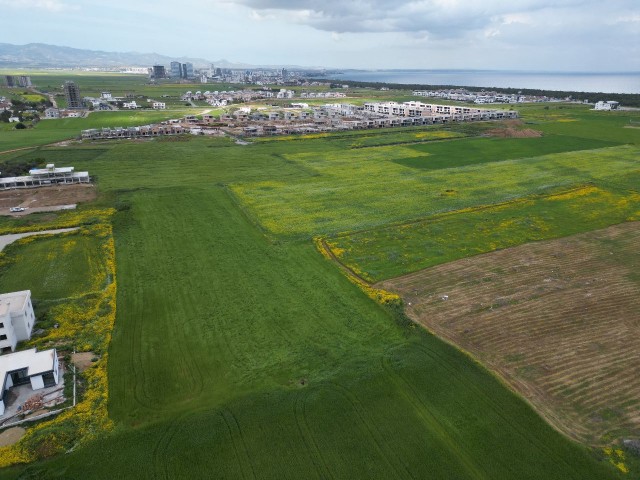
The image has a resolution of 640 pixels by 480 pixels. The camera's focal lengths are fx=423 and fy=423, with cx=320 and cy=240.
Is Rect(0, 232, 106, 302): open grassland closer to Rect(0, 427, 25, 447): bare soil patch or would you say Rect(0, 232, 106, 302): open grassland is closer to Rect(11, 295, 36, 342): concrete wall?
Rect(11, 295, 36, 342): concrete wall

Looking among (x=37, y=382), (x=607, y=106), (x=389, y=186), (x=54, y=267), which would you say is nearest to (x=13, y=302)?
(x=37, y=382)

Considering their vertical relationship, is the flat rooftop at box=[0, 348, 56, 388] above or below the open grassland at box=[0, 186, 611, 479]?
above

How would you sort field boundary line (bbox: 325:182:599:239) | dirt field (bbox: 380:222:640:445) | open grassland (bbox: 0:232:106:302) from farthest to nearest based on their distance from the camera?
1. field boundary line (bbox: 325:182:599:239)
2. open grassland (bbox: 0:232:106:302)
3. dirt field (bbox: 380:222:640:445)

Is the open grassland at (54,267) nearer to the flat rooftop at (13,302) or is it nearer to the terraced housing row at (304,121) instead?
the flat rooftop at (13,302)

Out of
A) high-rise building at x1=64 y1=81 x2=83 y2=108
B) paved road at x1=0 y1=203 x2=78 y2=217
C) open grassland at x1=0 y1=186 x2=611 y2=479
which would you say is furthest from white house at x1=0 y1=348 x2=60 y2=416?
high-rise building at x1=64 y1=81 x2=83 y2=108

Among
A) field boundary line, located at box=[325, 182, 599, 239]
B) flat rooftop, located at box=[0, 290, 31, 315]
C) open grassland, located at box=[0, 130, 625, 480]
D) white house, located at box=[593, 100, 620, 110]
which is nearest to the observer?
open grassland, located at box=[0, 130, 625, 480]

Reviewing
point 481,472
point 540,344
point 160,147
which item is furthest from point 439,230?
point 160,147
